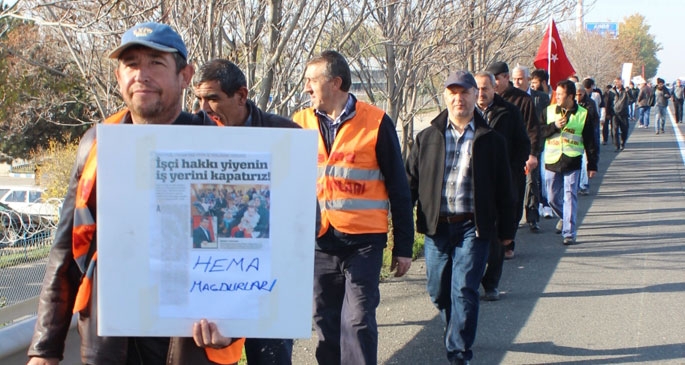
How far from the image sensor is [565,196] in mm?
9625

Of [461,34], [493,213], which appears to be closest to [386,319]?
[493,213]

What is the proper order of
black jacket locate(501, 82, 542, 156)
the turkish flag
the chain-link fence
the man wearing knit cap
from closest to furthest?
the chain-link fence → the man wearing knit cap → black jacket locate(501, 82, 542, 156) → the turkish flag

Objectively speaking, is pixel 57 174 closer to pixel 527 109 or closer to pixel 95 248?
pixel 527 109

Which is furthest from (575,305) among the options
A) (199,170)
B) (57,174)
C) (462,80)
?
(57,174)

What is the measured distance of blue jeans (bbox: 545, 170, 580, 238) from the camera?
9547 millimetres

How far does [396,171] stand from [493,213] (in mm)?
1031

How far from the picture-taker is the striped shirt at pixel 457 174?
212 inches

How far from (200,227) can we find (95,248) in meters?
0.43

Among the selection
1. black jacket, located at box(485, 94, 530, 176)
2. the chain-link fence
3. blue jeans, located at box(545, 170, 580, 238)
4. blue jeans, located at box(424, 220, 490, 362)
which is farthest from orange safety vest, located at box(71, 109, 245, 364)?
blue jeans, located at box(545, 170, 580, 238)

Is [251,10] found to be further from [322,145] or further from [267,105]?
[322,145]

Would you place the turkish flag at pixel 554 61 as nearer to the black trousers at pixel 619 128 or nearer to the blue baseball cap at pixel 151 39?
the black trousers at pixel 619 128

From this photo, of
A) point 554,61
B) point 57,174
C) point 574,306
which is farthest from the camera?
point 57,174

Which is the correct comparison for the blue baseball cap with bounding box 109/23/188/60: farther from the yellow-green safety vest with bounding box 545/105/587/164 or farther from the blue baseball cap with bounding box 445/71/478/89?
the yellow-green safety vest with bounding box 545/105/587/164

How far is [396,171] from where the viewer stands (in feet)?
A: 15.2
